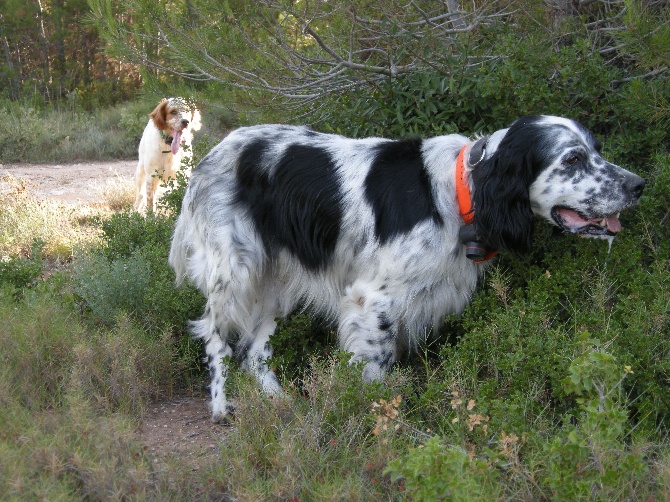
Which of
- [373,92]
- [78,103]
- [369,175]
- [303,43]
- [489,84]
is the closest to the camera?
[369,175]

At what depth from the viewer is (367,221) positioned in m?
4.02

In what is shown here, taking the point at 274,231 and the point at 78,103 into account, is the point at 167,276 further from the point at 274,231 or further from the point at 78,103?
the point at 78,103

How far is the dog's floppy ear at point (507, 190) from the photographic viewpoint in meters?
3.74

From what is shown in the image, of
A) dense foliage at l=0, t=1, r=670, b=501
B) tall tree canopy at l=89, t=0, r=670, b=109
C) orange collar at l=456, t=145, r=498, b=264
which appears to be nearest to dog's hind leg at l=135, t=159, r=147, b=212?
dense foliage at l=0, t=1, r=670, b=501

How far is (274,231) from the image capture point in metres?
4.26

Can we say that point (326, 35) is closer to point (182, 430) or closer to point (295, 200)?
point (295, 200)

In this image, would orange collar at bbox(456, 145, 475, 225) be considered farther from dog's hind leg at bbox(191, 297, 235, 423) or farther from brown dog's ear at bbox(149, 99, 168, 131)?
brown dog's ear at bbox(149, 99, 168, 131)

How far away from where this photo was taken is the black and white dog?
375 cm

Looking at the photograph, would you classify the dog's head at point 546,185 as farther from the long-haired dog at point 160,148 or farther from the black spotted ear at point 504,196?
the long-haired dog at point 160,148

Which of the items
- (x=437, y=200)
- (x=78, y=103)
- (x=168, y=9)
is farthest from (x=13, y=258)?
(x=78, y=103)

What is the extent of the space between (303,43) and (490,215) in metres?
2.82

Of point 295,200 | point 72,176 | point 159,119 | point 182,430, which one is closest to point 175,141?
point 159,119

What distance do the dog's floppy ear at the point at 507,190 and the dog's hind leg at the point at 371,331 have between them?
0.59 meters

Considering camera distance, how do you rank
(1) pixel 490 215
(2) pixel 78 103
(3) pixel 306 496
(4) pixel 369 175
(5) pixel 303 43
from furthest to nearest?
(2) pixel 78 103, (5) pixel 303 43, (4) pixel 369 175, (1) pixel 490 215, (3) pixel 306 496
